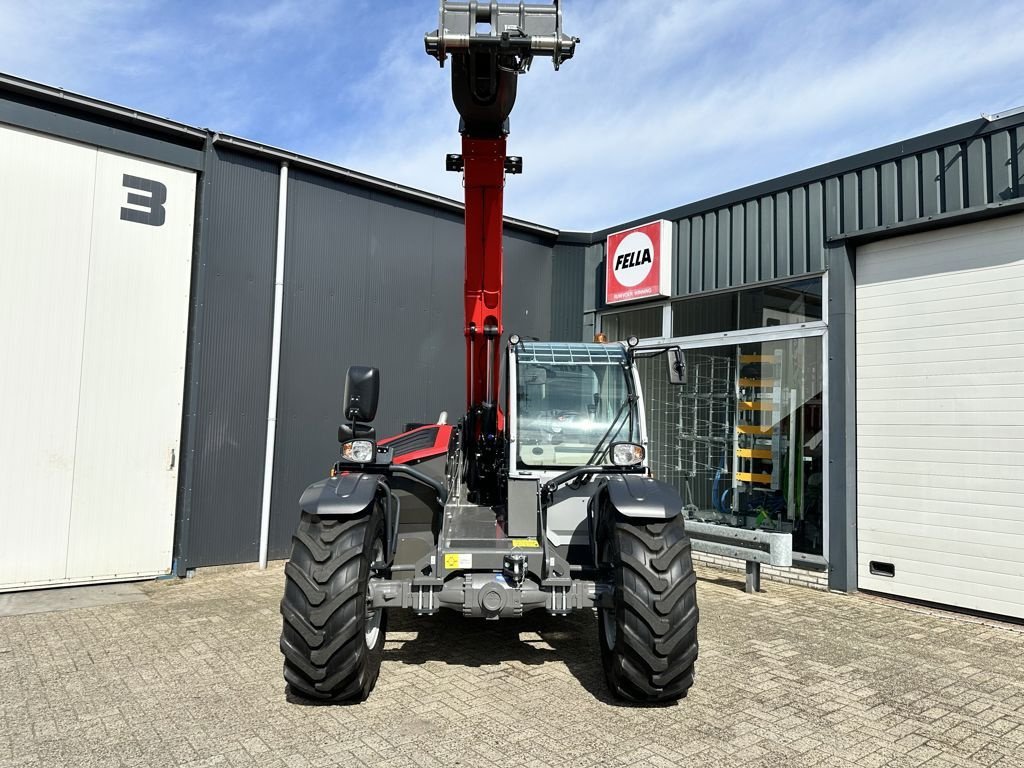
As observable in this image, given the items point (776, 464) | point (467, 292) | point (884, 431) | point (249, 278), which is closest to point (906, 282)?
point (884, 431)

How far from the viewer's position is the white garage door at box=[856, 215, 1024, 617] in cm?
655

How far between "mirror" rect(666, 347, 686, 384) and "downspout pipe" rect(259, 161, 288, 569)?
16.9 ft

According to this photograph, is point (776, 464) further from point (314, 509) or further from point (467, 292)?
point (314, 509)

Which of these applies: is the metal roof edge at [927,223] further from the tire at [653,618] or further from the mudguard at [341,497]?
the mudguard at [341,497]

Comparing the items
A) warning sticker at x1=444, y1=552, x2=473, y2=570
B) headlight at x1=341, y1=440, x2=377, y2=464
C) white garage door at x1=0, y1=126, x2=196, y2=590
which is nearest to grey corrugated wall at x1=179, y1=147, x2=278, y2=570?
white garage door at x1=0, y1=126, x2=196, y2=590

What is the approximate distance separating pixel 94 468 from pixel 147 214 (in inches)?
113

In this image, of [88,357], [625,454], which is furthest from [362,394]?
[88,357]

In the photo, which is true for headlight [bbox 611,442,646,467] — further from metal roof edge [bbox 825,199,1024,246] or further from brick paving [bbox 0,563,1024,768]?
metal roof edge [bbox 825,199,1024,246]

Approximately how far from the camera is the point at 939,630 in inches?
247

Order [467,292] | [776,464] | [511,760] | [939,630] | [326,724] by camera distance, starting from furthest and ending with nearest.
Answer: [776,464] → [939,630] → [467,292] → [326,724] → [511,760]

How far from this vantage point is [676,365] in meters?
5.59

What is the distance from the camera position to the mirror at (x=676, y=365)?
554 centimetres

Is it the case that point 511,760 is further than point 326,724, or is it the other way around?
point 326,724

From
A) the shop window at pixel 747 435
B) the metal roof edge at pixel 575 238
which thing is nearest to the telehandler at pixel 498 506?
the shop window at pixel 747 435
